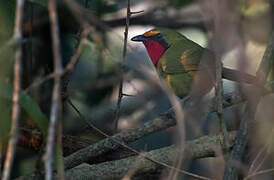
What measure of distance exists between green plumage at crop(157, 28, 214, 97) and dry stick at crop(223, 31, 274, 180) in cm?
87

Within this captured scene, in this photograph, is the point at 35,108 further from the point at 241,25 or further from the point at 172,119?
the point at 241,25

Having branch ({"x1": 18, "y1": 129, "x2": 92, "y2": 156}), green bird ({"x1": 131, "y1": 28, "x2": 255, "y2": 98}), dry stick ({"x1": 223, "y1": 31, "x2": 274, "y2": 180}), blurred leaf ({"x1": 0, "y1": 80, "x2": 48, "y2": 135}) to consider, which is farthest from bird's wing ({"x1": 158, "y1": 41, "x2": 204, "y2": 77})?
blurred leaf ({"x1": 0, "y1": 80, "x2": 48, "y2": 135})

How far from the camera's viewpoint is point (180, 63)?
3812mm

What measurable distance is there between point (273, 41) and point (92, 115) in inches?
92.0

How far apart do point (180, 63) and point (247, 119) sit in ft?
4.47

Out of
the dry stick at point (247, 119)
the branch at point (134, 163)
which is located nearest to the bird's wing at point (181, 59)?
the branch at point (134, 163)

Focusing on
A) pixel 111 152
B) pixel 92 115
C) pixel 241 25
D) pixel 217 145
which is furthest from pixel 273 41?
pixel 92 115

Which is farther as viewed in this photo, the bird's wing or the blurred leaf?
the bird's wing

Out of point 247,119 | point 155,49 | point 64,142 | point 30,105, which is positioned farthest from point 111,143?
point 155,49

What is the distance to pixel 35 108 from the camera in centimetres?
199

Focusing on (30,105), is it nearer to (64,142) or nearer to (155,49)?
(64,142)

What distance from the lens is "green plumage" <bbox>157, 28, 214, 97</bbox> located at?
369cm

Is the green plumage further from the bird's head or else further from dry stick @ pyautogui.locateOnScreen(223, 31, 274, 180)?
dry stick @ pyautogui.locateOnScreen(223, 31, 274, 180)

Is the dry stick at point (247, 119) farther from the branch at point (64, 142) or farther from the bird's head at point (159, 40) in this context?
the bird's head at point (159, 40)
